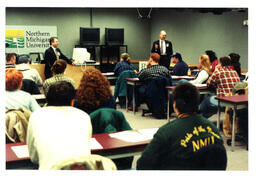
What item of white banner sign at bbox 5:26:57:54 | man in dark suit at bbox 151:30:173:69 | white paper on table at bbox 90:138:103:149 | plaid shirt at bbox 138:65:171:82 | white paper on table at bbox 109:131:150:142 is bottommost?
white paper on table at bbox 90:138:103:149

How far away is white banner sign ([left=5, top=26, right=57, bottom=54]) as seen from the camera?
1154 cm

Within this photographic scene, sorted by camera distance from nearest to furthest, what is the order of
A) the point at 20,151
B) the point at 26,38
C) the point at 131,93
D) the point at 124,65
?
1. the point at 20,151
2. the point at 131,93
3. the point at 124,65
4. the point at 26,38

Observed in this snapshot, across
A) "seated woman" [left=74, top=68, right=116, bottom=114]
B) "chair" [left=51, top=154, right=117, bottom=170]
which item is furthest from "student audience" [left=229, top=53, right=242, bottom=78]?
"chair" [left=51, top=154, right=117, bottom=170]

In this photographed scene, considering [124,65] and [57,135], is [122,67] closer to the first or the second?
[124,65]

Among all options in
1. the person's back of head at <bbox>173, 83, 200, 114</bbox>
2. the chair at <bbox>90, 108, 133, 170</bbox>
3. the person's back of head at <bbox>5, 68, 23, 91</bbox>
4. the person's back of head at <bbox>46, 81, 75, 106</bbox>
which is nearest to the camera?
the person's back of head at <bbox>173, 83, 200, 114</bbox>

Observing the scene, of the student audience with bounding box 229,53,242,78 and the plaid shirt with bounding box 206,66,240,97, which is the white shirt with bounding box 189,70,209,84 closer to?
the student audience with bounding box 229,53,242,78

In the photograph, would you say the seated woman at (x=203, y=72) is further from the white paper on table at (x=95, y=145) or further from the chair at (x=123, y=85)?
the white paper on table at (x=95, y=145)

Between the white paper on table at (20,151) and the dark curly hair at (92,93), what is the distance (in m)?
0.67

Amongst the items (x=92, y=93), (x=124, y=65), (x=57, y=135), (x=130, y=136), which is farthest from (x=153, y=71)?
(x=57, y=135)

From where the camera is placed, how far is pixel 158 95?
6.56 meters

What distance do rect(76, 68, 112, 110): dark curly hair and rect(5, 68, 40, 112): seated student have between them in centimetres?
65

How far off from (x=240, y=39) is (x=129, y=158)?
23.6 ft

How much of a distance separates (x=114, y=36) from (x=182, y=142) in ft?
35.3
